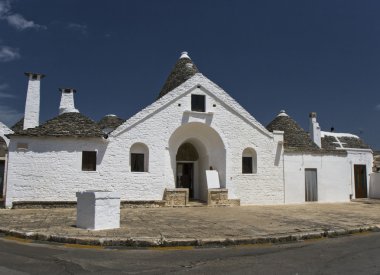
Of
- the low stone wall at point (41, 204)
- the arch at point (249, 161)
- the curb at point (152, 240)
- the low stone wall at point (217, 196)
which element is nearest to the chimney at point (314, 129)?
the arch at point (249, 161)

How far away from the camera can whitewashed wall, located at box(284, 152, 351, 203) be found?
2084 cm

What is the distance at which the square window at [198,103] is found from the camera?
760 inches

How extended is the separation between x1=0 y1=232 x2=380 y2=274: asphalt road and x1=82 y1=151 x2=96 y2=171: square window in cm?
842

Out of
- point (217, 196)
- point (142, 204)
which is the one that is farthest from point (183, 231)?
point (217, 196)

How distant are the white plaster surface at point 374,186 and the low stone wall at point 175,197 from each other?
15441 millimetres

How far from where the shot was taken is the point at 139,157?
59.8 ft

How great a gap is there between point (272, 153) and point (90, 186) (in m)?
9.92

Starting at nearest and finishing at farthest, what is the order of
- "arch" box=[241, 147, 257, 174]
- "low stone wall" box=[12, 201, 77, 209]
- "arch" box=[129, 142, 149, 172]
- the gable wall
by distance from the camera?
"low stone wall" box=[12, 201, 77, 209] → the gable wall → "arch" box=[129, 142, 149, 172] → "arch" box=[241, 147, 257, 174]

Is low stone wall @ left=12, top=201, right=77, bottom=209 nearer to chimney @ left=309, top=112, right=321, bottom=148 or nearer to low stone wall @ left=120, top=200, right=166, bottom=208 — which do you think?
low stone wall @ left=120, top=200, right=166, bottom=208

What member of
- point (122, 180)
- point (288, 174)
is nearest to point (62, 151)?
point (122, 180)

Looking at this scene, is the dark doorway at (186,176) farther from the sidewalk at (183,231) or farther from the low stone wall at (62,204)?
the sidewalk at (183,231)

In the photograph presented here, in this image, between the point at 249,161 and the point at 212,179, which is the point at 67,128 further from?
the point at 249,161

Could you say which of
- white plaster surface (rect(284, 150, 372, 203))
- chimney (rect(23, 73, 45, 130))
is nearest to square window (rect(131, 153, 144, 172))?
chimney (rect(23, 73, 45, 130))

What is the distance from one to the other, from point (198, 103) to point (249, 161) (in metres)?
4.32
